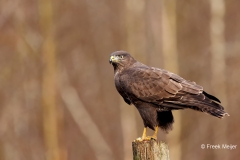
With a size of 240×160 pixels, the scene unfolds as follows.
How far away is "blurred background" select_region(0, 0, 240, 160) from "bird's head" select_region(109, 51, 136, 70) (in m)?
6.20

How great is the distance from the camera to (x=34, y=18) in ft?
59.7

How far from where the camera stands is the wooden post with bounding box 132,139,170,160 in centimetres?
804

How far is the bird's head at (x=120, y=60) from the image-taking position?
1029 cm

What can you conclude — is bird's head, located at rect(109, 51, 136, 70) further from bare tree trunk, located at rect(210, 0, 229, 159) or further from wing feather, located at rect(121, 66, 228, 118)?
bare tree trunk, located at rect(210, 0, 229, 159)

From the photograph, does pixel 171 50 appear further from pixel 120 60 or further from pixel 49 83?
pixel 120 60

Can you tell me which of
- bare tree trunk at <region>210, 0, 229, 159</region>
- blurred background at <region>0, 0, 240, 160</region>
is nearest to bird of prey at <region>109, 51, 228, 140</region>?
blurred background at <region>0, 0, 240, 160</region>

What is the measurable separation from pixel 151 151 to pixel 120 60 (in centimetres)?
261

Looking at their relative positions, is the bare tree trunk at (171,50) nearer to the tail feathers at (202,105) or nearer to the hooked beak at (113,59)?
the hooked beak at (113,59)

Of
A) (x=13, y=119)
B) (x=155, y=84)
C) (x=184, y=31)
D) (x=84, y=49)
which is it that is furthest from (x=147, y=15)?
(x=155, y=84)

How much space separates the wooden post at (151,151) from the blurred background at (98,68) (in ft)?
28.3

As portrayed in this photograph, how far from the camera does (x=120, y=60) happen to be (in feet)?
33.8

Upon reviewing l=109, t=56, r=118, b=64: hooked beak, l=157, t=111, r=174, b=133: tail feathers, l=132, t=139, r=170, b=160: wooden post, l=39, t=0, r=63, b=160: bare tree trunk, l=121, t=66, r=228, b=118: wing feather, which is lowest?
l=132, t=139, r=170, b=160: wooden post

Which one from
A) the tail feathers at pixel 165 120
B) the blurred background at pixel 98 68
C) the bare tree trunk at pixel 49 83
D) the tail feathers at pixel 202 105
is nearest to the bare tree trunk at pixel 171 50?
the blurred background at pixel 98 68

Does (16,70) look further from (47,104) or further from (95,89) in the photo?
(95,89)
